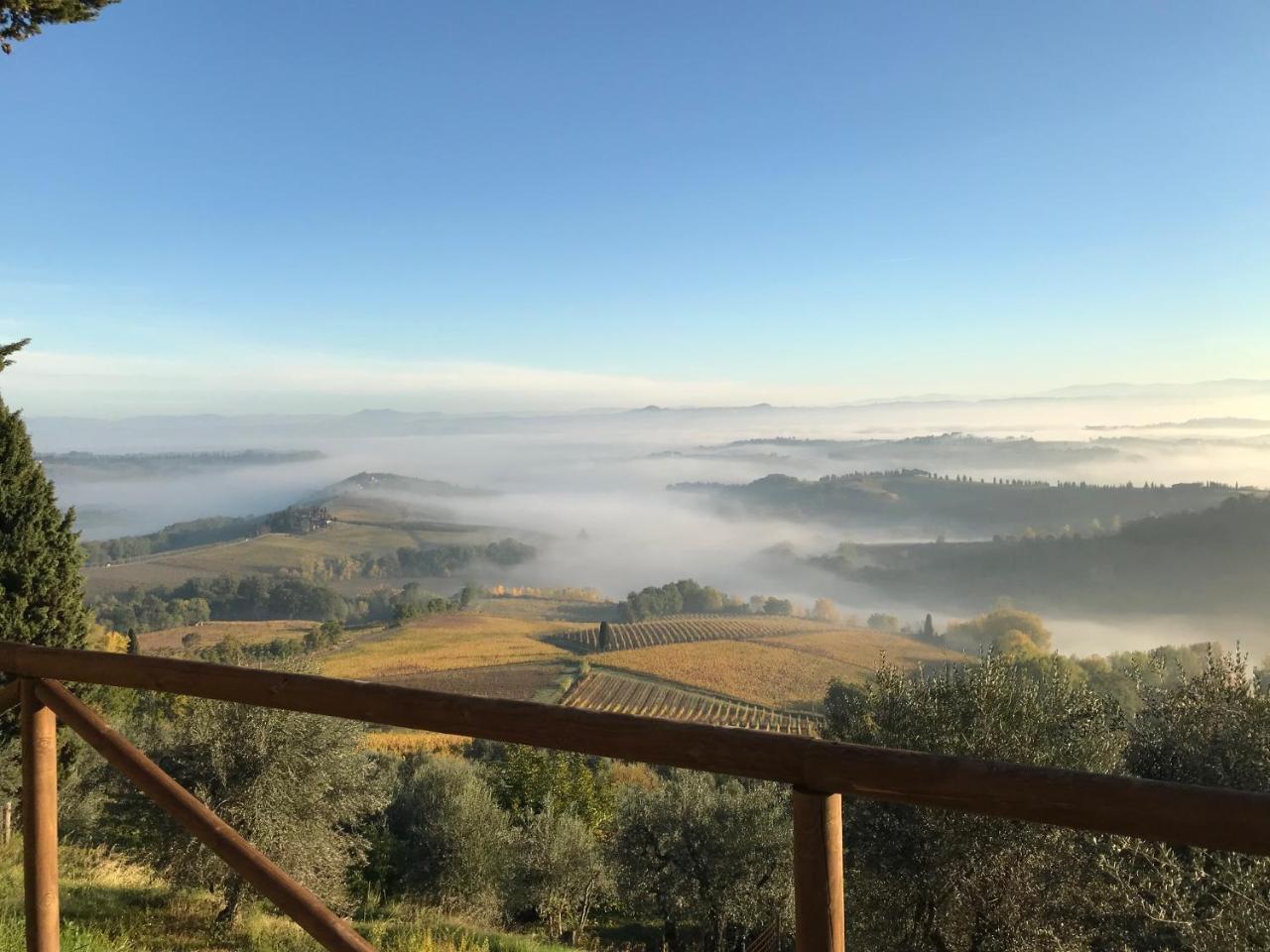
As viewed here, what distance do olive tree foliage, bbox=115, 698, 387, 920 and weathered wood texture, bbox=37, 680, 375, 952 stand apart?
11.3 m

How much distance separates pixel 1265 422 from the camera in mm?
108000

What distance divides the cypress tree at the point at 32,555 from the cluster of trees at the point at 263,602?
81.5 metres

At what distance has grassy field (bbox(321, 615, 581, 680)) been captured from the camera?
6625 cm

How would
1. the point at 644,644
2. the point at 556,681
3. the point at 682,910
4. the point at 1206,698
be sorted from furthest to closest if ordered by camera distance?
the point at 644,644 → the point at 556,681 → the point at 682,910 → the point at 1206,698

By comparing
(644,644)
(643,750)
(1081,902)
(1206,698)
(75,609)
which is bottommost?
(644,644)

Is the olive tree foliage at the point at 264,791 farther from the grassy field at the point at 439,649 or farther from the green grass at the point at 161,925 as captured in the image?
the grassy field at the point at 439,649

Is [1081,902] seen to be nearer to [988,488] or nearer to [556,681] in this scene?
[556,681]

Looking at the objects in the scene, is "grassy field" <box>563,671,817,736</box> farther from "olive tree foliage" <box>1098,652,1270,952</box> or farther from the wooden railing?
the wooden railing

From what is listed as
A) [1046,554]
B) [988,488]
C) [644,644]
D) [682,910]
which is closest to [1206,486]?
[1046,554]

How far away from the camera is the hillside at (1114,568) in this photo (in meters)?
75.9

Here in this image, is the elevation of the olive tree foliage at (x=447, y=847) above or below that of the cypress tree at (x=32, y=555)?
below

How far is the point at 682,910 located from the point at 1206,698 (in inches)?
499

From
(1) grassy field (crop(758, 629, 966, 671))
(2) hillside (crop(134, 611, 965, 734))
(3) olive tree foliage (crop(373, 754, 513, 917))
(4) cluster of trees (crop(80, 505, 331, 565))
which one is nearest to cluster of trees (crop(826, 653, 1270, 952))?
(3) olive tree foliage (crop(373, 754, 513, 917))

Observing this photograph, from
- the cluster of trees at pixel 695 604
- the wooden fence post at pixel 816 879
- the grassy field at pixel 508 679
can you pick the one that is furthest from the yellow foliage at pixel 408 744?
the cluster of trees at pixel 695 604
